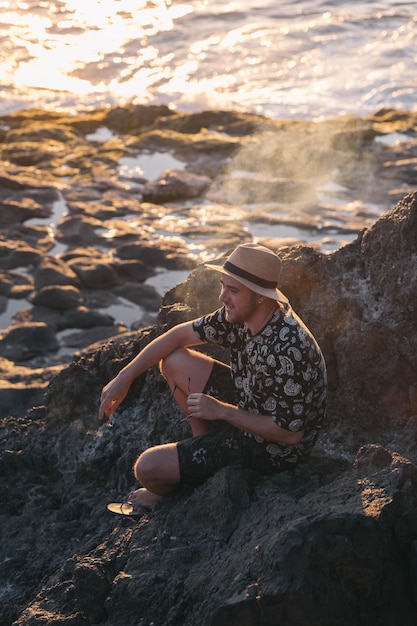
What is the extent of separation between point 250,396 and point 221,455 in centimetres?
41

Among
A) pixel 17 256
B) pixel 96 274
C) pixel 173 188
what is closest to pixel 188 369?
pixel 96 274

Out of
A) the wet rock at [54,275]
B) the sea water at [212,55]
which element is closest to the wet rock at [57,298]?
the wet rock at [54,275]

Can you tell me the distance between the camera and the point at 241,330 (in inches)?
225

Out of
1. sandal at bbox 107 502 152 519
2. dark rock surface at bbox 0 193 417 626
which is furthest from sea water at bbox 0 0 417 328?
sandal at bbox 107 502 152 519

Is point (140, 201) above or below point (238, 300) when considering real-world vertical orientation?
below

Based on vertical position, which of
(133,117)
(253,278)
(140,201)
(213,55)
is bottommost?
(213,55)

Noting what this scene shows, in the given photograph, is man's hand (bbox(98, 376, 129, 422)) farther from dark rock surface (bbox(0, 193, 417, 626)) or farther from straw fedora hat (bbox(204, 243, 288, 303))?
straw fedora hat (bbox(204, 243, 288, 303))

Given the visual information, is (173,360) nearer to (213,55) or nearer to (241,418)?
(241,418)

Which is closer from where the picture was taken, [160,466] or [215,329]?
[160,466]

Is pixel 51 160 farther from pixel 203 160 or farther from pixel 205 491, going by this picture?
pixel 205 491

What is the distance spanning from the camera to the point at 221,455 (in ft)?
18.6

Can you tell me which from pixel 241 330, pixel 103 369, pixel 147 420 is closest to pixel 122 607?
pixel 241 330

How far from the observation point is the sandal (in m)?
5.91

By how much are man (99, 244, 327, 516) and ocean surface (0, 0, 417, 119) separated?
2980 cm
